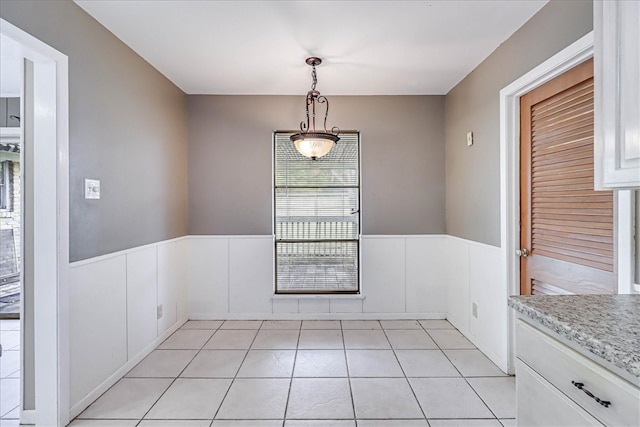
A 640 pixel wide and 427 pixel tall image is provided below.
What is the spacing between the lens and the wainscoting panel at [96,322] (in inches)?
74.4

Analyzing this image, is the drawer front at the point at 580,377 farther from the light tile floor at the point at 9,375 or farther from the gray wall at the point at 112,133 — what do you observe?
the light tile floor at the point at 9,375

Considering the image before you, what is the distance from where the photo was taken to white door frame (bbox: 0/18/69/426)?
175 cm

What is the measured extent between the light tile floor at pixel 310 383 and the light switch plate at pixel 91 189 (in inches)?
51.8

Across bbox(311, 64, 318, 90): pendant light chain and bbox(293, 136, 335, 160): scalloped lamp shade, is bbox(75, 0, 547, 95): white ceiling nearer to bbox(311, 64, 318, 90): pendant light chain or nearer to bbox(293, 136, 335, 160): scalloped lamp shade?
bbox(311, 64, 318, 90): pendant light chain

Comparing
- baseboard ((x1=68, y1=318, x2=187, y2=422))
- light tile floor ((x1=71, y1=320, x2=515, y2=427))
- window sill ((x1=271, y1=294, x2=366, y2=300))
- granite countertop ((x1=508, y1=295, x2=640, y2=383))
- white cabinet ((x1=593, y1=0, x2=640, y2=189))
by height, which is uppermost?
white cabinet ((x1=593, y1=0, x2=640, y2=189))

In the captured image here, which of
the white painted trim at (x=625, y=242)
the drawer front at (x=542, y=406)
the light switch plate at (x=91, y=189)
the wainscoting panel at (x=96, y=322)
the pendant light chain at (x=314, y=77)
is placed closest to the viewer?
the drawer front at (x=542, y=406)

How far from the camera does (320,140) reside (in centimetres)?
263

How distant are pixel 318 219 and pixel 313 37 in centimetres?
183

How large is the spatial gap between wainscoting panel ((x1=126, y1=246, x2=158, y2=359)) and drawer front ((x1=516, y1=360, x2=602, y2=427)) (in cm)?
252

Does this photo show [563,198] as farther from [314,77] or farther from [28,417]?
[28,417]

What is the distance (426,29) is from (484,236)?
1.68m

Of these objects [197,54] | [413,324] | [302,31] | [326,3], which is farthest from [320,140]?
[413,324]

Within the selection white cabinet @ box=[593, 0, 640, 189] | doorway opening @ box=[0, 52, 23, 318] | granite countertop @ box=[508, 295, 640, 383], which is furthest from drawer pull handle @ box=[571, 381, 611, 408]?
doorway opening @ box=[0, 52, 23, 318]

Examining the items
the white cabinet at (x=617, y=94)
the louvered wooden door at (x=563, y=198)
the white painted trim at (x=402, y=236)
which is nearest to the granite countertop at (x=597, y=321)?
the white cabinet at (x=617, y=94)
